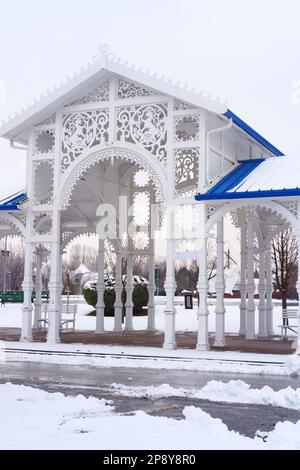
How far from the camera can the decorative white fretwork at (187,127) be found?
1570cm

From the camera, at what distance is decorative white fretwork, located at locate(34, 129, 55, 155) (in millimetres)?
17594

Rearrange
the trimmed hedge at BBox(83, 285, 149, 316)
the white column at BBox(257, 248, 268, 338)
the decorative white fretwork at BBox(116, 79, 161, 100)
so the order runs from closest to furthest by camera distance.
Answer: the decorative white fretwork at BBox(116, 79, 161, 100) → the white column at BBox(257, 248, 268, 338) → the trimmed hedge at BBox(83, 285, 149, 316)

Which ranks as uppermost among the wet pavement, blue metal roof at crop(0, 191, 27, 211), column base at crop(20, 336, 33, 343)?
blue metal roof at crop(0, 191, 27, 211)

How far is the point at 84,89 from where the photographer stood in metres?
16.9

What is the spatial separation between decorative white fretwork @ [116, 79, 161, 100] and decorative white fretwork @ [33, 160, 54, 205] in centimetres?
261

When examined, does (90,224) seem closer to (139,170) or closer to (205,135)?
(139,170)

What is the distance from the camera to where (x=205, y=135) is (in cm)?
1548

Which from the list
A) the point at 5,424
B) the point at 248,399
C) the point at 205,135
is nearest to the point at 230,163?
the point at 205,135

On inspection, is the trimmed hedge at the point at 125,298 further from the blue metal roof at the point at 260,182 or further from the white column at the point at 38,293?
the blue metal roof at the point at 260,182

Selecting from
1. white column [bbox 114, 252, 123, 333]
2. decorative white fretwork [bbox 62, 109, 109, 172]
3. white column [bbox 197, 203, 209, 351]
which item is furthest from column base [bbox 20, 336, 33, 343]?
white column [bbox 197, 203, 209, 351]

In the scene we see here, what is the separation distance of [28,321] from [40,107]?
5.73 metres

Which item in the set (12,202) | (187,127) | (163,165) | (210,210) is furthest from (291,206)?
(12,202)

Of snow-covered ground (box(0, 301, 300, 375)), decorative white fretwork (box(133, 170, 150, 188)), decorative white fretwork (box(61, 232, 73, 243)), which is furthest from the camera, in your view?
decorative white fretwork (box(61, 232, 73, 243))

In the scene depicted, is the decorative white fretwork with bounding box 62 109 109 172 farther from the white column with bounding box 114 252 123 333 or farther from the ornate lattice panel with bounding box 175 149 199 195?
the white column with bounding box 114 252 123 333
